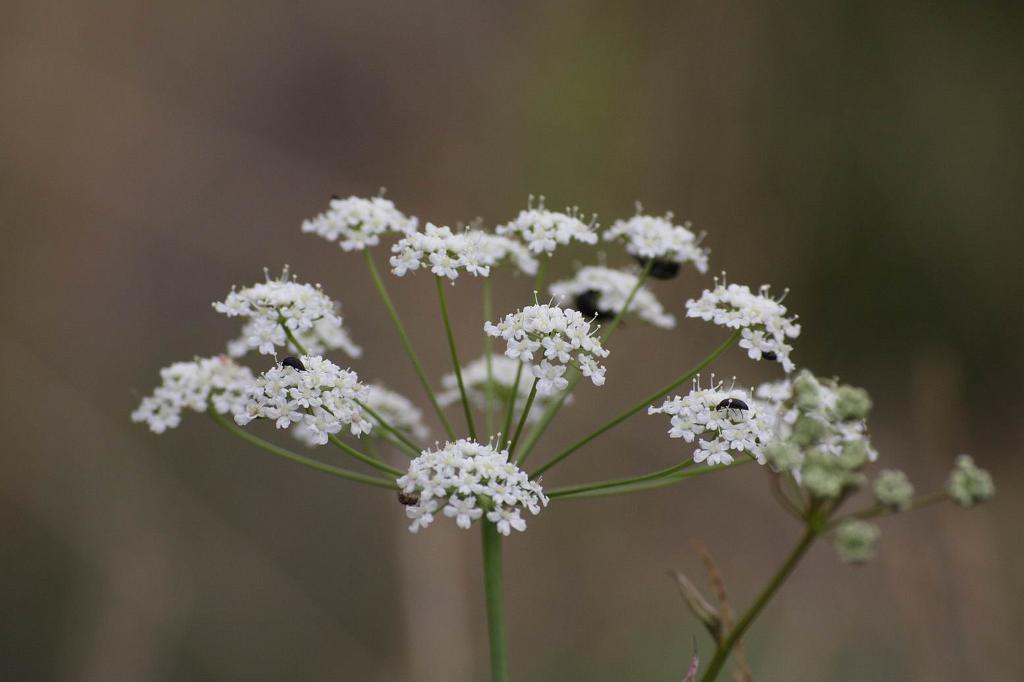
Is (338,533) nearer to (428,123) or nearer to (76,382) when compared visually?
(76,382)

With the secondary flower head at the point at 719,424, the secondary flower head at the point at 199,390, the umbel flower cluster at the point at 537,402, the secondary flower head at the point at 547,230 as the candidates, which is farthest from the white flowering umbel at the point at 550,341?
the secondary flower head at the point at 199,390

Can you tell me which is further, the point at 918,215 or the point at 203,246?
the point at 203,246

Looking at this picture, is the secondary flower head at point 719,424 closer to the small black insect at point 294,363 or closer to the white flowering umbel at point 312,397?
the white flowering umbel at point 312,397

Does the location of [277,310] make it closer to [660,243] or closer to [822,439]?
[660,243]

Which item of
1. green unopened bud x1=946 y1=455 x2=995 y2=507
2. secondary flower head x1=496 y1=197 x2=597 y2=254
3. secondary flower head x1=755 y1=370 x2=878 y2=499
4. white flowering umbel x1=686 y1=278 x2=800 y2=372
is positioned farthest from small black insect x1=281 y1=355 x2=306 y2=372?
green unopened bud x1=946 y1=455 x2=995 y2=507

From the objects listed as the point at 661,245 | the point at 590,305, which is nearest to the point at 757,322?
the point at 661,245

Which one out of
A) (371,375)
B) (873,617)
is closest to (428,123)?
(371,375)

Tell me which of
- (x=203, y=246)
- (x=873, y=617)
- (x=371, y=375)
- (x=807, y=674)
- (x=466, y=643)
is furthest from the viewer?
(x=203, y=246)

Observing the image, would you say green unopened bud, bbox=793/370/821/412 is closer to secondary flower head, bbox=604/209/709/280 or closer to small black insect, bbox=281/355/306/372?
secondary flower head, bbox=604/209/709/280
